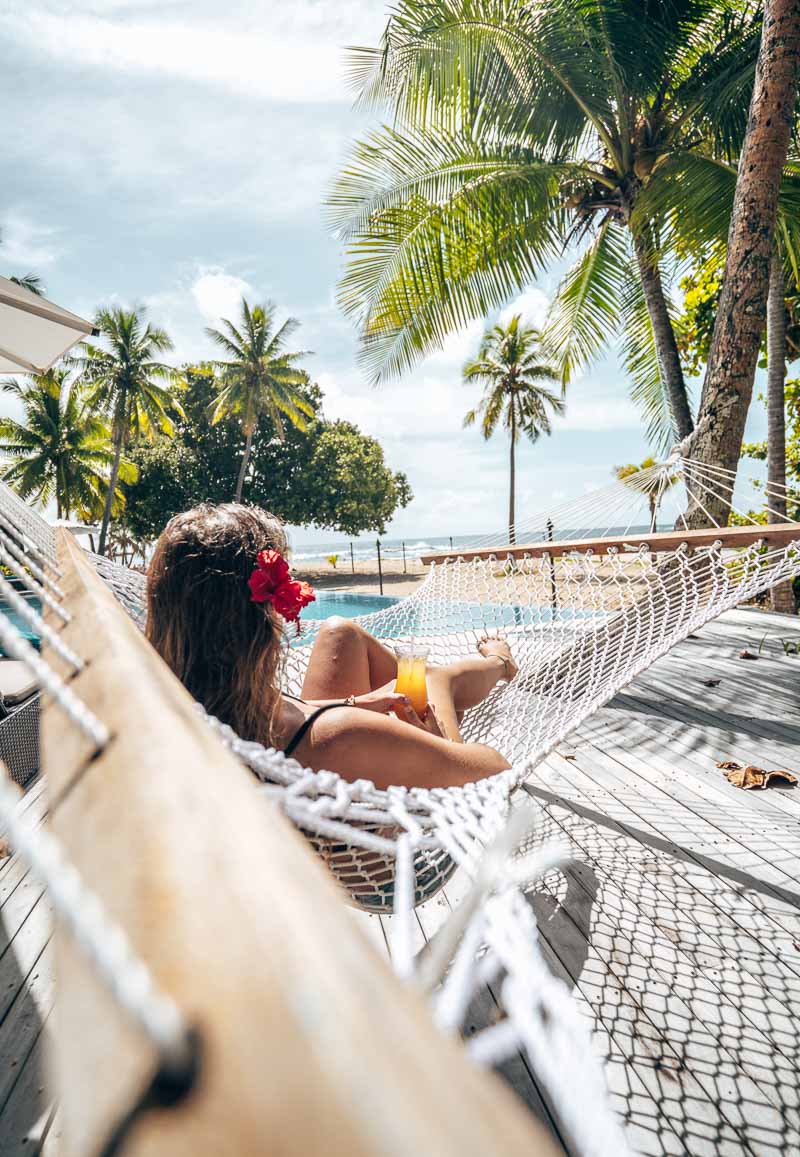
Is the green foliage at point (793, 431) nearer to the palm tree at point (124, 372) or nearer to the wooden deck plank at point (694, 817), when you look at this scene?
the wooden deck plank at point (694, 817)

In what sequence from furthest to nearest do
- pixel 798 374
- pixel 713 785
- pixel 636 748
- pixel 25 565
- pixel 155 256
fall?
pixel 155 256
pixel 798 374
pixel 636 748
pixel 713 785
pixel 25 565

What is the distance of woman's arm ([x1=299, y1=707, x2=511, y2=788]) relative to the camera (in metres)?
0.89

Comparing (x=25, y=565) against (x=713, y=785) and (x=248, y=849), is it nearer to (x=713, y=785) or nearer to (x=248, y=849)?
(x=248, y=849)

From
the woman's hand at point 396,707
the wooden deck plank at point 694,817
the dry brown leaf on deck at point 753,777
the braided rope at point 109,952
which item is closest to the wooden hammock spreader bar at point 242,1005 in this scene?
the braided rope at point 109,952

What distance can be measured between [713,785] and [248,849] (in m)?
2.17

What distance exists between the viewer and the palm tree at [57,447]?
15.3m

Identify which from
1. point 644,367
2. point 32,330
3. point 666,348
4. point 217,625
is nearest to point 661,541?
point 217,625

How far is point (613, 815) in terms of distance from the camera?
176cm

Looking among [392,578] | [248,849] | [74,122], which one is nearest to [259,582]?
[248,849]

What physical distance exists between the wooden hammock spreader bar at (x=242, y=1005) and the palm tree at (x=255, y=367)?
55.0 ft

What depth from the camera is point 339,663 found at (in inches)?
58.8

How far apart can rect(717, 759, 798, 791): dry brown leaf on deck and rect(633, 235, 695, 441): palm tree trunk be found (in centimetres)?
242

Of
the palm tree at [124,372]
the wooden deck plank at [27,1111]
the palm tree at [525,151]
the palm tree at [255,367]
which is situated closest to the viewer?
the wooden deck plank at [27,1111]

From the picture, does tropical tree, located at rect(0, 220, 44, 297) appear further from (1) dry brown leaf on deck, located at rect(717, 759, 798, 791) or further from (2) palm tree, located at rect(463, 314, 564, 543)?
(1) dry brown leaf on deck, located at rect(717, 759, 798, 791)
